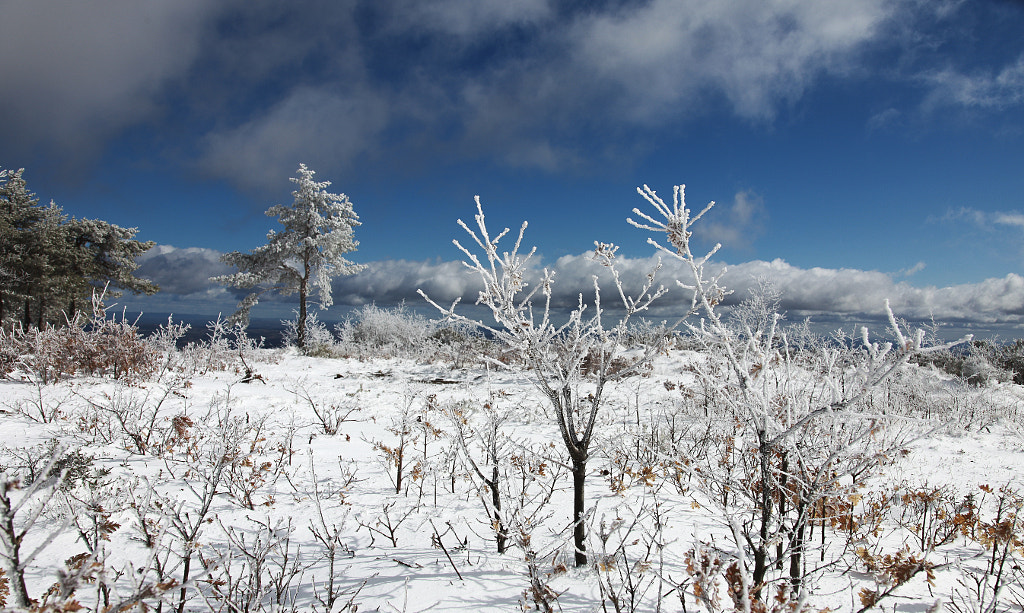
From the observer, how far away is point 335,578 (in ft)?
9.52

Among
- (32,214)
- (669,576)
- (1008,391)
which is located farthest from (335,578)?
(32,214)

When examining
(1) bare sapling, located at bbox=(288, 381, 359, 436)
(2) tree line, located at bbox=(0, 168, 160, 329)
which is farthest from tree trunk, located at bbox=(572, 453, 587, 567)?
(2) tree line, located at bbox=(0, 168, 160, 329)

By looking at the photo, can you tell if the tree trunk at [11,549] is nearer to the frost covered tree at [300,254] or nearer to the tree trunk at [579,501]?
the tree trunk at [579,501]

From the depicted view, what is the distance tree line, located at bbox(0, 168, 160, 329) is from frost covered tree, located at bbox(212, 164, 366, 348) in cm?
538

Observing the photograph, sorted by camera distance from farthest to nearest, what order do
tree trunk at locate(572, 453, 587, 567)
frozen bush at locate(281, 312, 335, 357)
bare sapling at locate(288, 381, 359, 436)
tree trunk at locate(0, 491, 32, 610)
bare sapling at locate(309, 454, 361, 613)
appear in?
frozen bush at locate(281, 312, 335, 357) < bare sapling at locate(288, 381, 359, 436) < tree trunk at locate(572, 453, 587, 567) < bare sapling at locate(309, 454, 361, 613) < tree trunk at locate(0, 491, 32, 610)

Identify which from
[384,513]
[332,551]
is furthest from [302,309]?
[332,551]

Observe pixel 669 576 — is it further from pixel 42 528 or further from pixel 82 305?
pixel 82 305

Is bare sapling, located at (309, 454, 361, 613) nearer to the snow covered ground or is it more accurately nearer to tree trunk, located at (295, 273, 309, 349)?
the snow covered ground

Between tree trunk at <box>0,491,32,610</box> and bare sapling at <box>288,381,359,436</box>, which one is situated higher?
tree trunk at <box>0,491,32,610</box>

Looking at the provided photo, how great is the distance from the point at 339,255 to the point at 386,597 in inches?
806

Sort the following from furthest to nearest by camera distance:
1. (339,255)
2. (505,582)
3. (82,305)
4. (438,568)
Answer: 1. (82,305)
2. (339,255)
3. (438,568)
4. (505,582)

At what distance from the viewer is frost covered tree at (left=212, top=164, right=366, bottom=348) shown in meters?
20.0

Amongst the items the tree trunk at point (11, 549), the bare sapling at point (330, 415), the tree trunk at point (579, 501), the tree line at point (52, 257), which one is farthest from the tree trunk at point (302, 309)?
the tree trunk at point (11, 549)

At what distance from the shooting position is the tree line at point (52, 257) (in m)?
19.2
